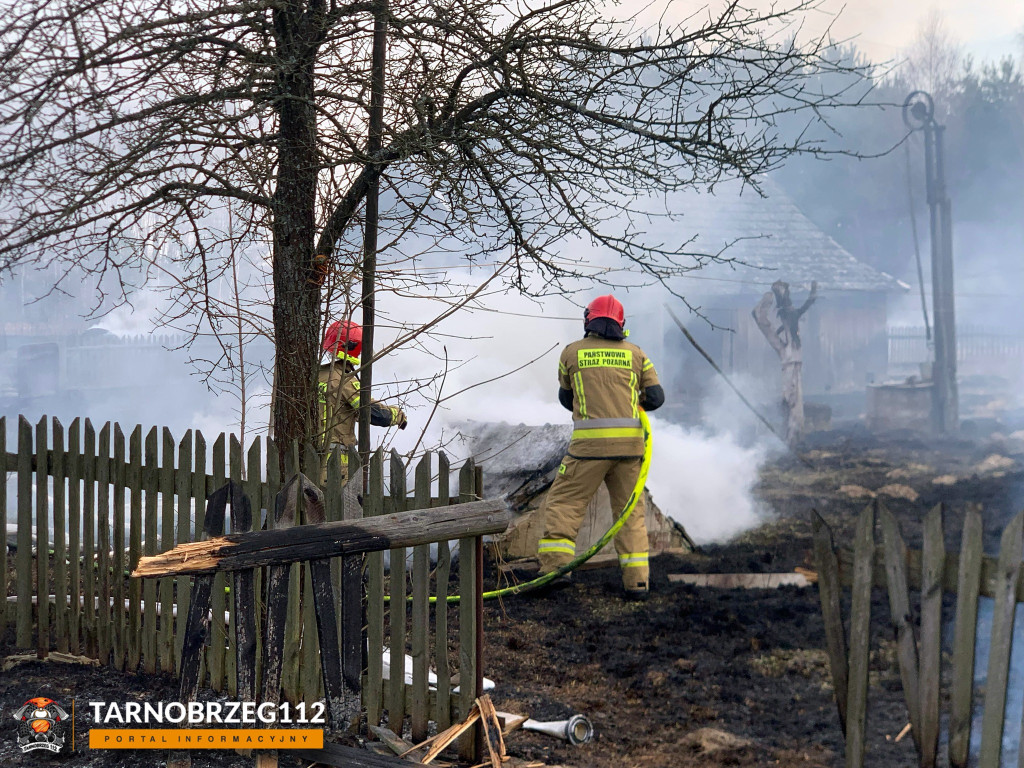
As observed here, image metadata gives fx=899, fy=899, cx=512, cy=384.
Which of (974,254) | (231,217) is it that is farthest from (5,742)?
(974,254)

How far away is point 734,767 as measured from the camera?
3.78 m

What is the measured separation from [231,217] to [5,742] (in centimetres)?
287

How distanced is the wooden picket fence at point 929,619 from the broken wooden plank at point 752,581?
3.51 meters

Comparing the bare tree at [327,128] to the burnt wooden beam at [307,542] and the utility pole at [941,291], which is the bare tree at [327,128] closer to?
the burnt wooden beam at [307,542]

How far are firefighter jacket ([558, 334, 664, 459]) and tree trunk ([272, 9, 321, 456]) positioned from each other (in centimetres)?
269

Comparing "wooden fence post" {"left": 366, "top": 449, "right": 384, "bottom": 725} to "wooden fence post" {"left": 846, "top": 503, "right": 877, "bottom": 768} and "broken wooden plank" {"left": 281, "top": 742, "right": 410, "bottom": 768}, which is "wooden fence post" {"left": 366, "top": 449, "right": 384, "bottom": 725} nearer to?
"broken wooden plank" {"left": 281, "top": 742, "right": 410, "bottom": 768}

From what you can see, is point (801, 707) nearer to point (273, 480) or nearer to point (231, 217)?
point (273, 480)

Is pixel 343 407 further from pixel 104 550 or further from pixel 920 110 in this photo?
pixel 920 110

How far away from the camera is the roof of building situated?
2411 cm

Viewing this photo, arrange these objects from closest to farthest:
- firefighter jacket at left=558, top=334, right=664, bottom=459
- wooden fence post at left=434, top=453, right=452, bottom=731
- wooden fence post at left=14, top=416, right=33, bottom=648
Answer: wooden fence post at left=434, top=453, right=452, bottom=731 < wooden fence post at left=14, top=416, right=33, bottom=648 < firefighter jacket at left=558, top=334, right=664, bottom=459

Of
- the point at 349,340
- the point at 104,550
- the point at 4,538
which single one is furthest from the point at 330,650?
the point at 4,538

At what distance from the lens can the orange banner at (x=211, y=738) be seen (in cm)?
295

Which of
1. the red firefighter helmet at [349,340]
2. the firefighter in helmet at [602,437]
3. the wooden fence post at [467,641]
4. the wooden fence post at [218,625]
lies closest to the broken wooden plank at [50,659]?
the wooden fence post at [218,625]

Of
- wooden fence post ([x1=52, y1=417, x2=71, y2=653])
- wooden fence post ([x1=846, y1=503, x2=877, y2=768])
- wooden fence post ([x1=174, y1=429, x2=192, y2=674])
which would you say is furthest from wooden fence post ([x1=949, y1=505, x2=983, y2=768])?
wooden fence post ([x1=52, y1=417, x2=71, y2=653])
